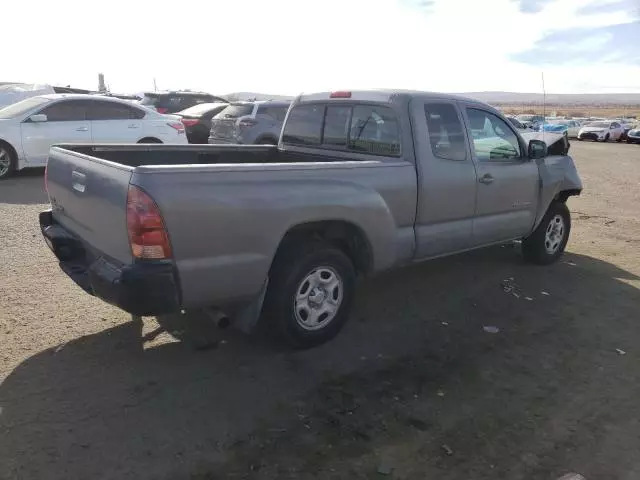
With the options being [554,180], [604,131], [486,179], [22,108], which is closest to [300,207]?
[486,179]

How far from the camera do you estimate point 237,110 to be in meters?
13.7

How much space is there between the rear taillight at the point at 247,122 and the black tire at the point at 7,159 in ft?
15.7

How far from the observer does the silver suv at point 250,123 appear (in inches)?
519

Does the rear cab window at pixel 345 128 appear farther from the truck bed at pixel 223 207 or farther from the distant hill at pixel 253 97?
the distant hill at pixel 253 97

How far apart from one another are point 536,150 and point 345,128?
81.8 inches

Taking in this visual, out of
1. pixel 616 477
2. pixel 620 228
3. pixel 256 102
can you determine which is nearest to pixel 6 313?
pixel 616 477

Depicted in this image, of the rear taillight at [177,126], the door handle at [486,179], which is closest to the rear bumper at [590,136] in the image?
the rear taillight at [177,126]

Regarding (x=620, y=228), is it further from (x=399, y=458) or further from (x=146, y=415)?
(x=146, y=415)

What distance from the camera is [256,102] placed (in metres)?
13.8

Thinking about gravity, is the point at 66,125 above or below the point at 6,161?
above

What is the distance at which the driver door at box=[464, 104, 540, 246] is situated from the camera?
5348 millimetres

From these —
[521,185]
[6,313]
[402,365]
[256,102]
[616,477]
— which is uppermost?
[256,102]

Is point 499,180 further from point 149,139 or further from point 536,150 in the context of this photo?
point 149,139

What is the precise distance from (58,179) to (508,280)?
4.43 metres
